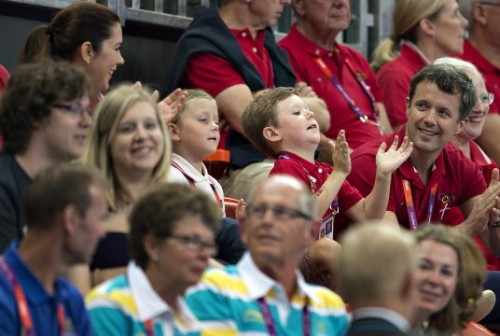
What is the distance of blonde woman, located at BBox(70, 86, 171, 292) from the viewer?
4.95 meters

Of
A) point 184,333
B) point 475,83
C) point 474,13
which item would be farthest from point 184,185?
point 474,13

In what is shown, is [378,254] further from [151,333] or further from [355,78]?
[355,78]

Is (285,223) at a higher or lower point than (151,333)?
higher

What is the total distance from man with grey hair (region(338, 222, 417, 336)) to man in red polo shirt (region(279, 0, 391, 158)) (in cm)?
405

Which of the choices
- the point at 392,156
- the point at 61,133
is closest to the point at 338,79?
the point at 392,156

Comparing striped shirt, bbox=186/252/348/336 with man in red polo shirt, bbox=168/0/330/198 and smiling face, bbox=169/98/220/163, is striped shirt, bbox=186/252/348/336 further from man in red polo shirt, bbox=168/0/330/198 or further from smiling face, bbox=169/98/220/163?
man in red polo shirt, bbox=168/0/330/198

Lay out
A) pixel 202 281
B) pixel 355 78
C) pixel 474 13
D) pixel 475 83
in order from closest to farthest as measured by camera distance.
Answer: pixel 202 281
pixel 475 83
pixel 355 78
pixel 474 13

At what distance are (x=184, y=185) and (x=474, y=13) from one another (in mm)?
5325

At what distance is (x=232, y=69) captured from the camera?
24.1ft

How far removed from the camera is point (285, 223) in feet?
14.4

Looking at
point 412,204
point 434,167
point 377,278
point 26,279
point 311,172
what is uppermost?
point 377,278

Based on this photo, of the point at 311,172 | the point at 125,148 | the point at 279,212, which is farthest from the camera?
the point at 311,172

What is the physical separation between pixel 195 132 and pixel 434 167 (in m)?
1.39

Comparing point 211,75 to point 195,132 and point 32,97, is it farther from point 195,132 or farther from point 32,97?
Result: point 32,97
